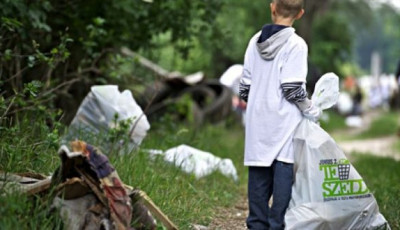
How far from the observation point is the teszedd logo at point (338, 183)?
190 inches

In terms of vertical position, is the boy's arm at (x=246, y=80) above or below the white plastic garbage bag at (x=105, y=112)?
above

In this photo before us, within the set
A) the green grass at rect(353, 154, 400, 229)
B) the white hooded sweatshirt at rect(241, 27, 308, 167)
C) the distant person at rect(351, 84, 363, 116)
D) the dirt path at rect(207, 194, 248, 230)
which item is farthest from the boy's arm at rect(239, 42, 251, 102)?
the distant person at rect(351, 84, 363, 116)

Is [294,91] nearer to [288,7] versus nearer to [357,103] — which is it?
[288,7]

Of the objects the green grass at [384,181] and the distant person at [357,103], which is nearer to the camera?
the green grass at [384,181]

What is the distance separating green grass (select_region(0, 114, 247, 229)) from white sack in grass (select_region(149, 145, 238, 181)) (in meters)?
0.09

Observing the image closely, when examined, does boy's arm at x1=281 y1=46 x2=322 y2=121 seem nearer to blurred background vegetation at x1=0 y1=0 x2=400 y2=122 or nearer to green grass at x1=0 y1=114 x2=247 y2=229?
green grass at x1=0 y1=114 x2=247 y2=229

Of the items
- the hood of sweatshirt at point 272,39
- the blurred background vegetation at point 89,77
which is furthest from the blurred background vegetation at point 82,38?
the hood of sweatshirt at point 272,39

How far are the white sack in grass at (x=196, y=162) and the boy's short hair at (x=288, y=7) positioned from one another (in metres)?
2.56

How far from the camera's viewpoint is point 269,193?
4.91 meters

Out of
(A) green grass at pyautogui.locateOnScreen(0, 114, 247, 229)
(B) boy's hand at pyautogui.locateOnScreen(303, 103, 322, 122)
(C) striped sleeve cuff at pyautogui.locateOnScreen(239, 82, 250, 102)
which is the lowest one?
(A) green grass at pyautogui.locateOnScreen(0, 114, 247, 229)

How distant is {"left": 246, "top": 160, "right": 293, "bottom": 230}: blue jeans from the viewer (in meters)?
4.76

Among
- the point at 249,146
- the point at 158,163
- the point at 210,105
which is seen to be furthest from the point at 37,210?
the point at 210,105

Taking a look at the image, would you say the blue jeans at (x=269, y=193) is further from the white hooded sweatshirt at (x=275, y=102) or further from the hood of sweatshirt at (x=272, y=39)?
the hood of sweatshirt at (x=272, y=39)

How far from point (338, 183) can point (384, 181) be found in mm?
3823
